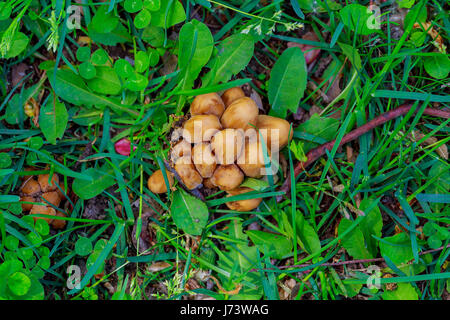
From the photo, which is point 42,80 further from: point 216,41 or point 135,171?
point 216,41

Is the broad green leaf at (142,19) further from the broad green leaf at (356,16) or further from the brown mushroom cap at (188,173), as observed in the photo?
the broad green leaf at (356,16)

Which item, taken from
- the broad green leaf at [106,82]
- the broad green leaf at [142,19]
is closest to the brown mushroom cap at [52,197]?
the broad green leaf at [106,82]

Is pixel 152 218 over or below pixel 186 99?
below

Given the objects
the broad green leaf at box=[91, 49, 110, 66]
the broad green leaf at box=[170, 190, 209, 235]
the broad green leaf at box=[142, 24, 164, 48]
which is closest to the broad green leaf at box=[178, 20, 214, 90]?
the broad green leaf at box=[142, 24, 164, 48]

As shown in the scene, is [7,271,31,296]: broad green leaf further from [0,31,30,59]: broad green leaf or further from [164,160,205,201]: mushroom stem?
[0,31,30,59]: broad green leaf

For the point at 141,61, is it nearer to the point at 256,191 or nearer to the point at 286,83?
the point at 286,83
